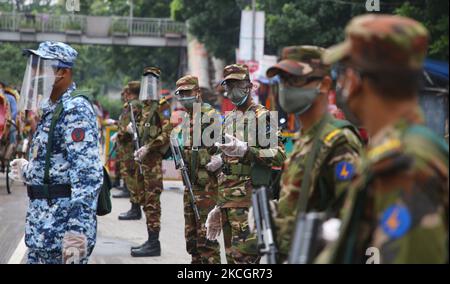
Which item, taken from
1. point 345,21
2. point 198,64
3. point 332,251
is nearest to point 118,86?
point 198,64

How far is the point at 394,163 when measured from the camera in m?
2.60

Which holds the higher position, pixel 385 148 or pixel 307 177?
pixel 385 148

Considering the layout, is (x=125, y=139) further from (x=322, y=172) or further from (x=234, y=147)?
(x=322, y=172)

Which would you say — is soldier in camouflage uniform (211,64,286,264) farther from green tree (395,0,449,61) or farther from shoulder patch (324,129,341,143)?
green tree (395,0,449,61)

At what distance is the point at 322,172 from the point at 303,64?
67 centimetres

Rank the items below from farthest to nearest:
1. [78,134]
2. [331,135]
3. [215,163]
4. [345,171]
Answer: [215,163] → [78,134] → [331,135] → [345,171]

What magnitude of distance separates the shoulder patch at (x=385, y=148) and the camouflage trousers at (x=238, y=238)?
3.89m

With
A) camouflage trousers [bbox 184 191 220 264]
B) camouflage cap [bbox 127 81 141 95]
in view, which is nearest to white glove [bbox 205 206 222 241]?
camouflage trousers [bbox 184 191 220 264]

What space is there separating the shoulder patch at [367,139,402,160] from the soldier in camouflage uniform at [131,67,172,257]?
751 cm

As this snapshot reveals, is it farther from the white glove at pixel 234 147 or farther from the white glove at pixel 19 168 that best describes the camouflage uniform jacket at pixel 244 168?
the white glove at pixel 19 168

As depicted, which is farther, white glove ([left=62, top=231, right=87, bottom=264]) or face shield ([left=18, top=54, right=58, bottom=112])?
face shield ([left=18, top=54, right=58, bottom=112])

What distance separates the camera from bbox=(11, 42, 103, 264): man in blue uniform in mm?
4973

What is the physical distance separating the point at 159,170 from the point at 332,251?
781cm

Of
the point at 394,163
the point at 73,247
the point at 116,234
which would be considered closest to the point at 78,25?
the point at 116,234
